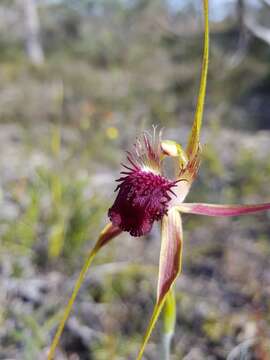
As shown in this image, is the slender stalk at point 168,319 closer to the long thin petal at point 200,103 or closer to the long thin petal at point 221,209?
the long thin petal at point 221,209

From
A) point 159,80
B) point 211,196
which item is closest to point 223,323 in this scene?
point 211,196

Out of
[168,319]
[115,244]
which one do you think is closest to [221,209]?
[168,319]

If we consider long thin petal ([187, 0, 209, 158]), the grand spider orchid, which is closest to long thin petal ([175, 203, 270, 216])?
the grand spider orchid

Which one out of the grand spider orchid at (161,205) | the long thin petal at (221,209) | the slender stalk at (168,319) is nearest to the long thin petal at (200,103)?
the grand spider orchid at (161,205)

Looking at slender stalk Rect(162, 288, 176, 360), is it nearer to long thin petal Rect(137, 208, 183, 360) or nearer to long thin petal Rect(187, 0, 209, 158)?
long thin petal Rect(137, 208, 183, 360)

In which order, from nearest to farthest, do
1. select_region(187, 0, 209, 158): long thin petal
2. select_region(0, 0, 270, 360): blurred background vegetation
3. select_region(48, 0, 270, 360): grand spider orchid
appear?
1. select_region(187, 0, 209, 158): long thin petal
2. select_region(48, 0, 270, 360): grand spider orchid
3. select_region(0, 0, 270, 360): blurred background vegetation

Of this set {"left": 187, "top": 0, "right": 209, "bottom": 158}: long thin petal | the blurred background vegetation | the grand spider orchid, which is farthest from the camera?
the blurred background vegetation
